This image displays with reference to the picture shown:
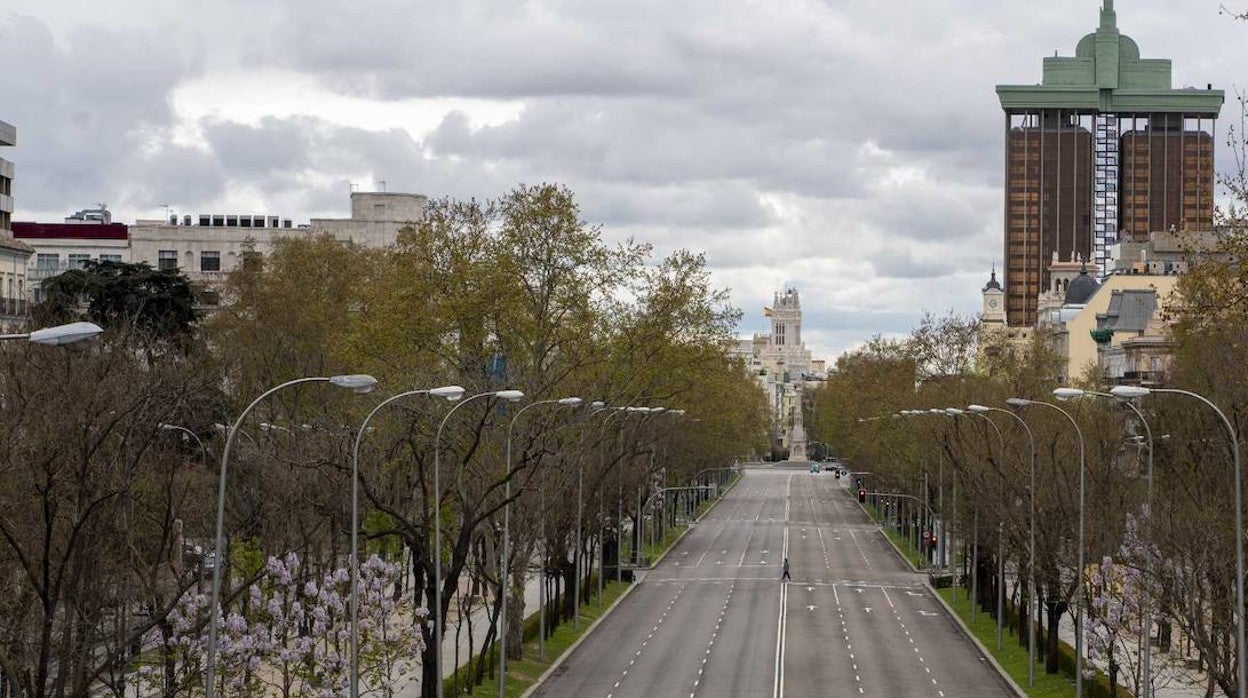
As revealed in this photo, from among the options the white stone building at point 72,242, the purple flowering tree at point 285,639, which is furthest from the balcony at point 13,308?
the white stone building at point 72,242

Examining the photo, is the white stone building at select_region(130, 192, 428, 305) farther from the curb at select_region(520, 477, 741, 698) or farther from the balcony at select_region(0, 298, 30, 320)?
the balcony at select_region(0, 298, 30, 320)

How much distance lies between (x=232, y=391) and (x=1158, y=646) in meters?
44.3

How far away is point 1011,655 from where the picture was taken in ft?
245

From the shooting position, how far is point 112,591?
181 ft

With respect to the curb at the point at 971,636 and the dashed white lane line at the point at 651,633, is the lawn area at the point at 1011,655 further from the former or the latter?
the dashed white lane line at the point at 651,633

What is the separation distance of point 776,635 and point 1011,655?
859 centimetres

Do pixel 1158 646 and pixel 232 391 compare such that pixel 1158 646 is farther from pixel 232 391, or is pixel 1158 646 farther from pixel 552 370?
A: pixel 232 391

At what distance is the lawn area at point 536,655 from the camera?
6400cm

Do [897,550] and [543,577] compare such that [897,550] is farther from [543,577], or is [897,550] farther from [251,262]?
[543,577]

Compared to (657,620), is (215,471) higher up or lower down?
higher up

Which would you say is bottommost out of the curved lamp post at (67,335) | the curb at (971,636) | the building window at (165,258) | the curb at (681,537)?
the curb at (681,537)

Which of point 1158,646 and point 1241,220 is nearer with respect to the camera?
point 1241,220

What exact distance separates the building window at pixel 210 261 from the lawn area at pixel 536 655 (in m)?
76.3

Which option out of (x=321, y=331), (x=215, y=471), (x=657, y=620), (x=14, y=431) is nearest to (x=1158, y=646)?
(x=657, y=620)
